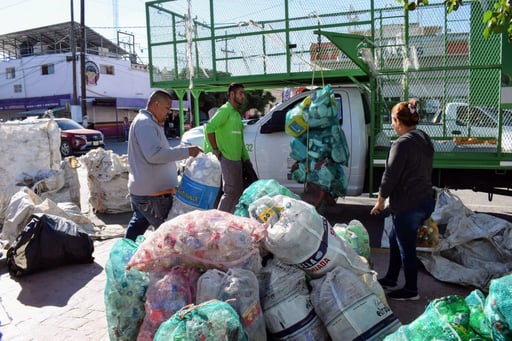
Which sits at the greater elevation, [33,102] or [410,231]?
[33,102]

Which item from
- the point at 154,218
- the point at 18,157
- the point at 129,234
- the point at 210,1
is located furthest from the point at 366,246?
the point at 18,157

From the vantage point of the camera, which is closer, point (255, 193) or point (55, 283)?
point (255, 193)

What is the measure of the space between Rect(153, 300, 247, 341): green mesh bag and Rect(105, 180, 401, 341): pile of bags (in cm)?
18

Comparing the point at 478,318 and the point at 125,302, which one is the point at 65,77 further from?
the point at 478,318

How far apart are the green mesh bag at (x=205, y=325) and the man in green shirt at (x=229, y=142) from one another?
10.5ft

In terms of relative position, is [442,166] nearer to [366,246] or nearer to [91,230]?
[366,246]

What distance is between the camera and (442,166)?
584cm

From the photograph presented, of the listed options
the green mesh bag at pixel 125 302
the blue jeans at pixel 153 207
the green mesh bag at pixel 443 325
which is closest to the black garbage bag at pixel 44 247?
the blue jeans at pixel 153 207

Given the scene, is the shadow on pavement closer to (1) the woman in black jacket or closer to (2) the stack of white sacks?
(2) the stack of white sacks

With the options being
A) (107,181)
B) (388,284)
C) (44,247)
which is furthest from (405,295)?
(107,181)

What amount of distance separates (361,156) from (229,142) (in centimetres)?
194

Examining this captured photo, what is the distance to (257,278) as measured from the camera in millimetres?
2906

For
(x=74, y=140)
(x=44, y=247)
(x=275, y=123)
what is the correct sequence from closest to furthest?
(x=44, y=247), (x=275, y=123), (x=74, y=140)

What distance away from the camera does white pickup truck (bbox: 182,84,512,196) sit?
587cm
